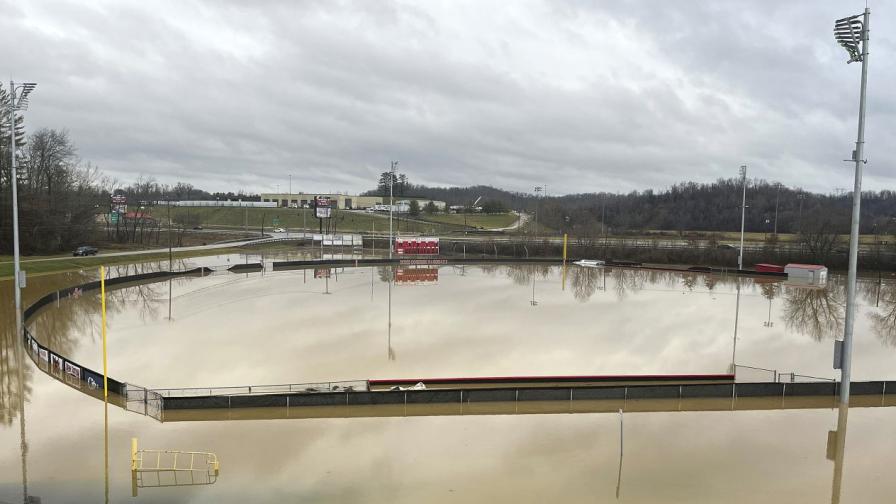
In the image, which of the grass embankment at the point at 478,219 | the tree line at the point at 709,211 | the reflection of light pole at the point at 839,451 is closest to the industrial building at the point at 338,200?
the grass embankment at the point at 478,219

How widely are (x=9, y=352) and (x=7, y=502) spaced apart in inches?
594

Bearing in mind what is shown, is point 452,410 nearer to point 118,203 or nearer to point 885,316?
point 885,316

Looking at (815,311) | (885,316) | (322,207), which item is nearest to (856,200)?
(815,311)

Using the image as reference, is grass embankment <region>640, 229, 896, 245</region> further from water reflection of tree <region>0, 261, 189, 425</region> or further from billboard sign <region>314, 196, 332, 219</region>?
water reflection of tree <region>0, 261, 189, 425</region>

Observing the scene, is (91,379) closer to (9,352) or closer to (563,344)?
(9,352)

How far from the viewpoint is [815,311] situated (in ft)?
125

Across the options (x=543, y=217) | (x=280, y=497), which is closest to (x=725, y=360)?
(x=280, y=497)

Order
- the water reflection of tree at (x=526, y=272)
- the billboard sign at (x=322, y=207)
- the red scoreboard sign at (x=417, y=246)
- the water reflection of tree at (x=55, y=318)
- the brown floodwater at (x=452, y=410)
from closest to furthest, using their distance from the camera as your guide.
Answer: the brown floodwater at (x=452, y=410)
the water reflection of tree at (x=55, y=318)
the water reflection of tree at (x=526, y=272)
the red scoreboard sign at (x=417, y=246)
the billboard sign at (x=322, y=207)

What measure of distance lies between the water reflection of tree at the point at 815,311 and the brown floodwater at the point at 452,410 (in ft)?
0.96

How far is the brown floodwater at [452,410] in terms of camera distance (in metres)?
13.8

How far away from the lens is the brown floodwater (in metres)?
13.8

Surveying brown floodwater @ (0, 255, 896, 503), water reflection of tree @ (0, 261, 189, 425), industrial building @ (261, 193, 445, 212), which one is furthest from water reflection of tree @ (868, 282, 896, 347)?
industrial building @ (261, 193, 445, 212)

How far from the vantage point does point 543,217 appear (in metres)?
134

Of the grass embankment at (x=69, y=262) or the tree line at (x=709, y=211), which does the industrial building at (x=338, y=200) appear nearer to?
the tree line at (x=709, y=211)
